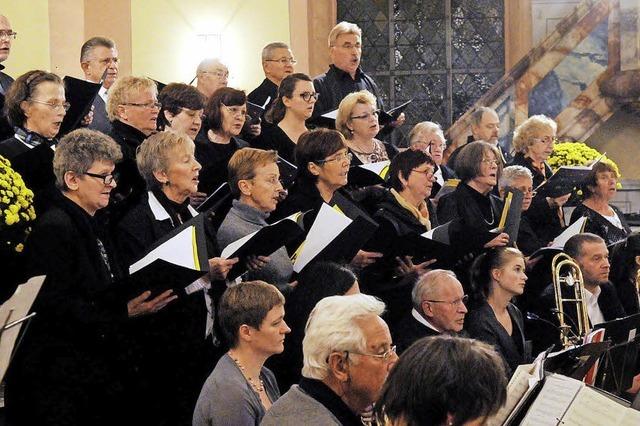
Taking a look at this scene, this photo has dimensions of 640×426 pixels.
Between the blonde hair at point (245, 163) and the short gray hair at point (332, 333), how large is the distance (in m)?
2.07

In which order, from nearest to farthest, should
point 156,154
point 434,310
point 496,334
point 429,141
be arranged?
point 156,154 → point 434,310 → point 496,334 → point 429,141

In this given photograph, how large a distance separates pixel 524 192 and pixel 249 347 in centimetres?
325

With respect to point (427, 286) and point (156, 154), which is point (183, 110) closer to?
point (156, 154)

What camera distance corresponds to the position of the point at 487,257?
674 centimetres

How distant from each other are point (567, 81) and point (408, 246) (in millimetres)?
6773

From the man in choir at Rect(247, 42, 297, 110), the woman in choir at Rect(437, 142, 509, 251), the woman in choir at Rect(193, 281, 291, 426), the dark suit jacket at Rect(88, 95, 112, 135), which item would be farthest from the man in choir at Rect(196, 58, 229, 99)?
the woman in choir at Rect(193, 281, 291, 426)

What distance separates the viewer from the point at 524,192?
7.63 m

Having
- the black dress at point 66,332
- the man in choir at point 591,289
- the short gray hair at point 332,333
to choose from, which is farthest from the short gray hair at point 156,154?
the man in choir at point 591,289

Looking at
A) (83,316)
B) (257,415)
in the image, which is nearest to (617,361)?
(257,415)

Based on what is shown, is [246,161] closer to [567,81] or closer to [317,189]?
[317,189]

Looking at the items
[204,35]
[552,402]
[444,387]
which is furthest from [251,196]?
[204,35]

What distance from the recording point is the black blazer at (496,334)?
21.0ft

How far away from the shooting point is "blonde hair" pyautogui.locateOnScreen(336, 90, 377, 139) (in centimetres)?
730

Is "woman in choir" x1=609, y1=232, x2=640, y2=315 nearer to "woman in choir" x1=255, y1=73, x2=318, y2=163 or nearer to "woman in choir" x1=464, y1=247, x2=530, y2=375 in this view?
"woman in choir" x1=464, y1=247, x2=530, y2=375
